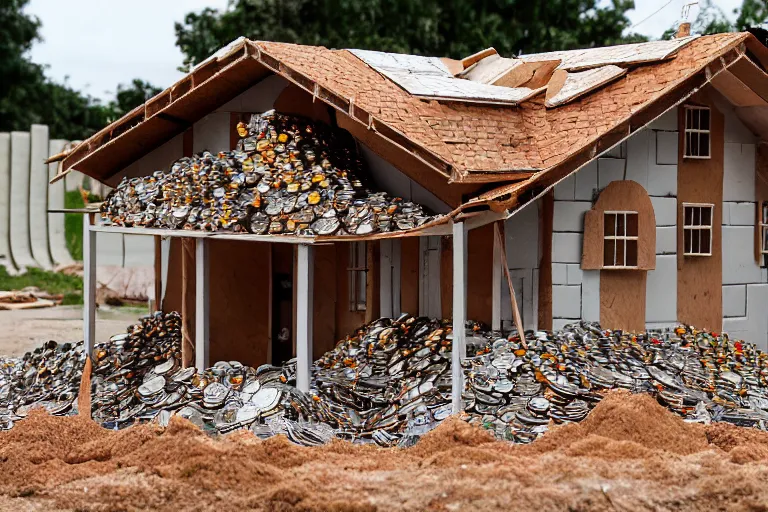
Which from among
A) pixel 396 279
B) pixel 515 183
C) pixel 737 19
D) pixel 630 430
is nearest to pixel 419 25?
pixel 737 19

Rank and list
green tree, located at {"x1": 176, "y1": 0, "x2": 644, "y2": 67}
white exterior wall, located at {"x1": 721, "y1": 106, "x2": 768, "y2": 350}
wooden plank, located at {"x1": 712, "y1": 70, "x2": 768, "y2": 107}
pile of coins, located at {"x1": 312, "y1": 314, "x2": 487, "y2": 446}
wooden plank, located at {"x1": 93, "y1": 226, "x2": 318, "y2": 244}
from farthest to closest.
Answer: green tree, located at {"x1": 176, "y1": 0, "x2": 644, "y2": 67} < white exterior wall, located at {"x1": 721, "y1": 106, "x2": 768, "y2": 350} < wooden plank, located at {"x1": 712, "y1": 70, "x2": 768, "y2": 107} < wooden plank, located at {"x1": 93, "y1": 226, "x2": 318, "y2": 244} < pile of coins, located at {"x1": 312, "y1": 314, "x2": 487, "y2": 446}

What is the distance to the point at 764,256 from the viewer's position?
1474 cm

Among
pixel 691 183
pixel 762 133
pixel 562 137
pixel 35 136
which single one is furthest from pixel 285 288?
pixel 35 136

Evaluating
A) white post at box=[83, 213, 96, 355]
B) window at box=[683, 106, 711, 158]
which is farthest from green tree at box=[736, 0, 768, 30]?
white post at box=[83, 213, 96, 355]

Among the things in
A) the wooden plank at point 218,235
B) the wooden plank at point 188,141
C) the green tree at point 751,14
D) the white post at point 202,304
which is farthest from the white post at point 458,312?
the green tree at point 751,14

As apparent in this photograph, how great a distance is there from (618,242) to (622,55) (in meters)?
2.80

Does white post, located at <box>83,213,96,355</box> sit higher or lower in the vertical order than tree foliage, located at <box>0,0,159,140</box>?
lower

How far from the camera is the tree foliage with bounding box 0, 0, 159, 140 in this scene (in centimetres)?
3438

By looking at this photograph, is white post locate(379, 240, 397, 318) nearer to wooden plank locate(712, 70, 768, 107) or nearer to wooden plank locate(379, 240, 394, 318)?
wooden plank locate(379, 240, 394, 318)

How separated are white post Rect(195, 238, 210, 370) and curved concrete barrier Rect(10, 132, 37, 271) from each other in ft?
54.9

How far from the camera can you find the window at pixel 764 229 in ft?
47.8

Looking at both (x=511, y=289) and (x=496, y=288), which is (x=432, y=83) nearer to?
(x=496, y=288)

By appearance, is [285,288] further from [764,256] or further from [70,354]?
[764,256]

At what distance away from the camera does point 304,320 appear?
12812 millimetres
